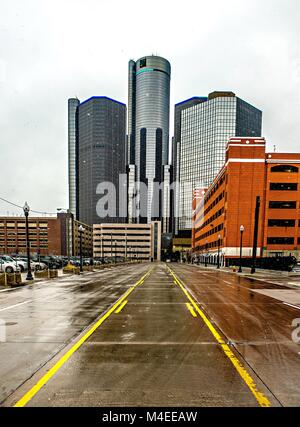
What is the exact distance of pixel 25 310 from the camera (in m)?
10.5

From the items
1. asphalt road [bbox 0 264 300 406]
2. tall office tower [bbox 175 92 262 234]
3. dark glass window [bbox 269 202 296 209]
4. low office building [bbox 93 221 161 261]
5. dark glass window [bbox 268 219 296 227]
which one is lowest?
low office building [bbox 93 221 161 261]

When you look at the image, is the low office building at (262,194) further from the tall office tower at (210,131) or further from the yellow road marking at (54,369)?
the tall office tower at (210,131)

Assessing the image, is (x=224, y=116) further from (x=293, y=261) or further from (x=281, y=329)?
(x=281, y=329)

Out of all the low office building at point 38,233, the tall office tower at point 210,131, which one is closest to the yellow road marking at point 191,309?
the low office building at point 38,233

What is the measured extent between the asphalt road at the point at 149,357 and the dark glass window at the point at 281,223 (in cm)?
5669

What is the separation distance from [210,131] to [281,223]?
92879 millimetres

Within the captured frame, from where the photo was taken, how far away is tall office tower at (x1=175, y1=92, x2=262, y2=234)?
13850 cm

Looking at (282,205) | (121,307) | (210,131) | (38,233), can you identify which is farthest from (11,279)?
(210,131)

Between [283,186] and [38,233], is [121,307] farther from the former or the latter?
[38,233]

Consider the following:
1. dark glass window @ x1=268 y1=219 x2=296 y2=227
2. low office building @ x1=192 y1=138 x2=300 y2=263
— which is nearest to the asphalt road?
low office building @ x1=192 y1=138 x2=300 y2=263

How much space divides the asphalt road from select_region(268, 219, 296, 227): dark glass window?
56690 millimetres

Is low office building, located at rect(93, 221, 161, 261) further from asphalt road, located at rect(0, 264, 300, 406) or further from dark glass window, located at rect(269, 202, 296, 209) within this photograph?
asphalt road, located at rect(0, 264, 300, 406)

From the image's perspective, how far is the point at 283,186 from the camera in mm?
62188

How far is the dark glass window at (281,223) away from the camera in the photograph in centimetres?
6119
